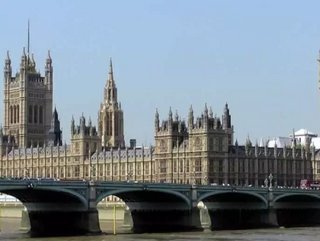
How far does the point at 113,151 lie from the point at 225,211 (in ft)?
182

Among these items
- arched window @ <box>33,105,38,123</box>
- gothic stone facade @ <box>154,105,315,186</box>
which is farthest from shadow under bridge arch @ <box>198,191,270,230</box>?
arched window @ <box>33,105,38,123</box>

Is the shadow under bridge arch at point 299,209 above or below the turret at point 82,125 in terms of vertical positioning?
below

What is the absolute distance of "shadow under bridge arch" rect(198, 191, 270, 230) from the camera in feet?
285

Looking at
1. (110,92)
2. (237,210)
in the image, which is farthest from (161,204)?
(110,92)

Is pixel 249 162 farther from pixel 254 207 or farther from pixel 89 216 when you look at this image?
pixel 89 216

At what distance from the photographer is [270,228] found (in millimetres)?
83812

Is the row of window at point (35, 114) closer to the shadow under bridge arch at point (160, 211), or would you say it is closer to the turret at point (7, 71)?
the turret at point (7, 71)

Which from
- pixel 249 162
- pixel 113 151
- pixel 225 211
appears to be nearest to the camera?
pixel 225 211

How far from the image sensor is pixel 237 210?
3533 inches

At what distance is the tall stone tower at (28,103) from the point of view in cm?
18388

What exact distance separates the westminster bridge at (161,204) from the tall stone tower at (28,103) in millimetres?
96667

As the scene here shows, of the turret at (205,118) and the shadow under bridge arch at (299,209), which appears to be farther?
the turret at (205,118)

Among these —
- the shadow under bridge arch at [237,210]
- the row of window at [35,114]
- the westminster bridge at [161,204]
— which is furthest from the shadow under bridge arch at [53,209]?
the row of window at [35,114]

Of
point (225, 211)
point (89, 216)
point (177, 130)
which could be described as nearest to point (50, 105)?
point (177, 130)
